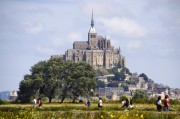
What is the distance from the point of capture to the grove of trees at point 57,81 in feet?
262

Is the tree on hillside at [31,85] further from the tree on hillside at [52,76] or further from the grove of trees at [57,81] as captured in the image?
the tree on hillside at [52,76]

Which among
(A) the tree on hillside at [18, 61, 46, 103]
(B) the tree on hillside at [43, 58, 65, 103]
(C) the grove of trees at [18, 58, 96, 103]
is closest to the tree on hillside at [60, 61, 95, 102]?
(C) the grove of trees at [18, 58, 96, 103]

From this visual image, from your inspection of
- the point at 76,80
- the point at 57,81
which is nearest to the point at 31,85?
the point at 57,81

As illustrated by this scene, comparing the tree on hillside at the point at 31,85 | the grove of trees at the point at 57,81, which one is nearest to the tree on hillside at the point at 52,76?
the grove of trees at the point at 57,81

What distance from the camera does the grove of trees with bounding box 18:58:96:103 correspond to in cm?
7981

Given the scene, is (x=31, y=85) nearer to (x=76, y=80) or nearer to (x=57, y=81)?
(x=57, y=81)

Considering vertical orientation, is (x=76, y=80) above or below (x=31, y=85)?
above

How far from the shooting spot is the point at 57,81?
80.6 meters

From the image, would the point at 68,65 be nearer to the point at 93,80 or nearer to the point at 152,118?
the point at 93,80

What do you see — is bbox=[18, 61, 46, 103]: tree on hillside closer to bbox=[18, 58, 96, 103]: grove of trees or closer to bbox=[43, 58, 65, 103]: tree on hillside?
bbox=[18, 58, 96, 103]: grove of trees

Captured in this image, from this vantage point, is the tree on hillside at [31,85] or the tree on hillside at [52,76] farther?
the tree on hillside at [52,76]

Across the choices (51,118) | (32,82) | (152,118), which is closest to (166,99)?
(152,118)

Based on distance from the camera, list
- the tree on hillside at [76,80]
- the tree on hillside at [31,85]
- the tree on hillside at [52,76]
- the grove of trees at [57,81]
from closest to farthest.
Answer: the tree on hillside at [31,85]
the grove of trees at [57,81]
the tree on hillside at [52,76]
the tree on hillside at [76,80]

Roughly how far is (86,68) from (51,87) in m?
6.56
